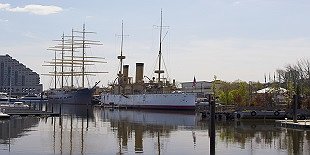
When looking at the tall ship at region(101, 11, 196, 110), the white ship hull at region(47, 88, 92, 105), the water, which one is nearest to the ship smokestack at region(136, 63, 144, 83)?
the tall ship at region(101, 11, 196, 110)

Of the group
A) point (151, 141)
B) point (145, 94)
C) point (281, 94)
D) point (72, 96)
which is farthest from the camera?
point (72, 96)

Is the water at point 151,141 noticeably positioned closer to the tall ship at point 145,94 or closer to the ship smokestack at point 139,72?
the tall ship at point 145,94

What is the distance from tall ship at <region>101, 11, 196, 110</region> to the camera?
360 ft

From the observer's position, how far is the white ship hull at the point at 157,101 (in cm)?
10725

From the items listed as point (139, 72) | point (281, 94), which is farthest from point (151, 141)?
point (139, 72)

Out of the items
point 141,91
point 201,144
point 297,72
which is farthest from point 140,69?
point 201,144

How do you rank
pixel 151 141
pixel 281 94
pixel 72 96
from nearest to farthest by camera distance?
pixel 151 141 < pixel 281 94 < pixel 72 96

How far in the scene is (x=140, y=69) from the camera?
129125 millimetres

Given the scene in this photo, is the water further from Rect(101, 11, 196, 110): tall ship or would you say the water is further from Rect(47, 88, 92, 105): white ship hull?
Rect(47, 88, 92, 105): white ship hull

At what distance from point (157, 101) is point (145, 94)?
5731 millimetres

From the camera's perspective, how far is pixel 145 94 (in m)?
122

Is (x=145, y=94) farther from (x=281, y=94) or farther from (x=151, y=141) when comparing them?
(x=151, y=141)

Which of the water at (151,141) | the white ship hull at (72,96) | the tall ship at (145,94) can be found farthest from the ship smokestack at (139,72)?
the water at (151,141)

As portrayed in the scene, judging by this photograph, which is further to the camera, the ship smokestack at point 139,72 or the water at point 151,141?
the ship smokestack at point 139,72
